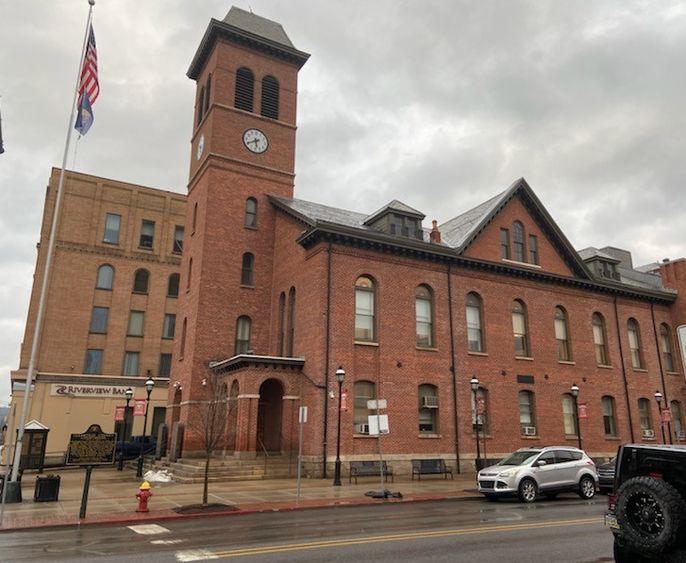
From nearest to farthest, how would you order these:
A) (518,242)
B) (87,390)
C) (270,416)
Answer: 1. (270,416)
2. (518,242)
3. (87,390)

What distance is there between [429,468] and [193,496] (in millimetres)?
10753

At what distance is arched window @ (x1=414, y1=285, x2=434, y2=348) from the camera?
28.3m

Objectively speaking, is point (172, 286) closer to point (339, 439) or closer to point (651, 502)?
point (339, 439)

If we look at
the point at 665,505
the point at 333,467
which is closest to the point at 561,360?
the point at 333,467

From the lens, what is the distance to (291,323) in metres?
29.0

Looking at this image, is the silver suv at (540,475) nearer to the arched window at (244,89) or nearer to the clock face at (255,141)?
the clock face at (255,141)

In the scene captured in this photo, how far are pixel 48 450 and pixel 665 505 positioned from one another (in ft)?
137

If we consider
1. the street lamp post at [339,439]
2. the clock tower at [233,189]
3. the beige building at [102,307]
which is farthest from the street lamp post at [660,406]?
the beige building at [102,307]

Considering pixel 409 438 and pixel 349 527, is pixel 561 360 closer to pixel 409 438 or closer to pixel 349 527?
pixel 409 438

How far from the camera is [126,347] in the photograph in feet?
146

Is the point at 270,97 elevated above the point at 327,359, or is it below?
above

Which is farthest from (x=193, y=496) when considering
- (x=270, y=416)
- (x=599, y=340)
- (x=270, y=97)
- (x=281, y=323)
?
(x=599, y=340)

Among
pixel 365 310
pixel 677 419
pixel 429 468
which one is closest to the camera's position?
pixel 429 468

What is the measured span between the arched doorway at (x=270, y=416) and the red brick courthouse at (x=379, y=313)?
3.0 inches
